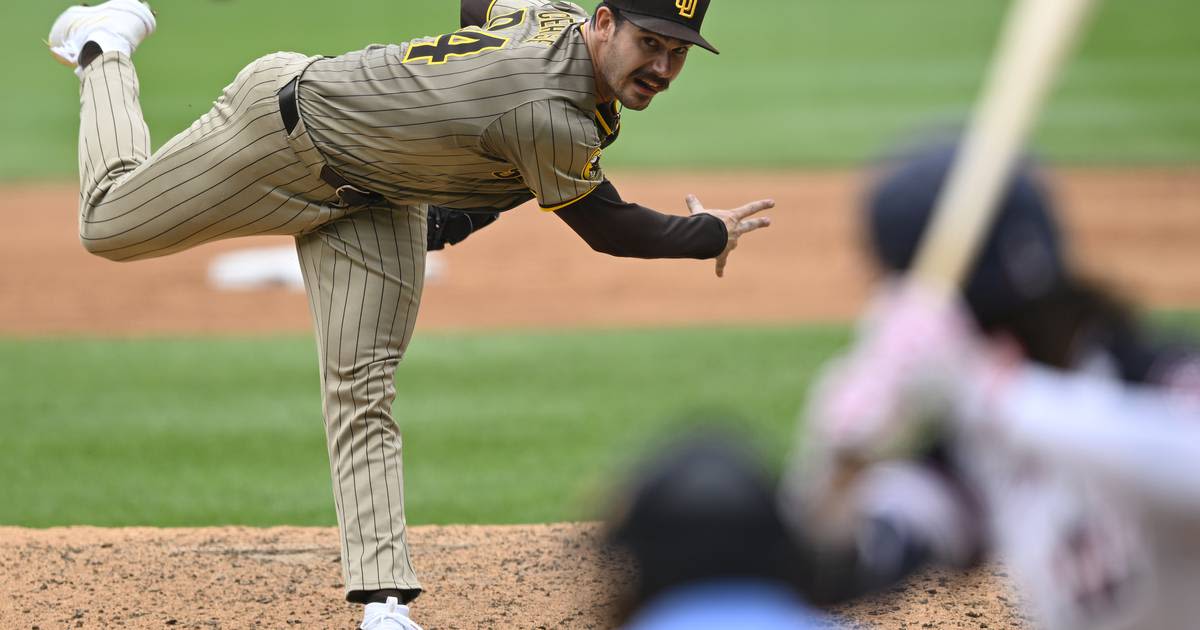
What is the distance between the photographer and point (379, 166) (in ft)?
13.4

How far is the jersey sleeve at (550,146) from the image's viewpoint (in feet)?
12.7

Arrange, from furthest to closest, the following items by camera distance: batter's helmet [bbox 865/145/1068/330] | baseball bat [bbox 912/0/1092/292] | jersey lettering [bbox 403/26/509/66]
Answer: jersey lettering [bbox 403/26/509/66] < batter's helmet [bbox 865/145/1068/330] < baseball bat [bbox 912/0/1092/292]

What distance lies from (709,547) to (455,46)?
2.63 metres

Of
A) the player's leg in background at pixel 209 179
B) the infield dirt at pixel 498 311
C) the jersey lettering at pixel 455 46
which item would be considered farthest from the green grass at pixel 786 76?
the jersey lettering at pixel 455 46

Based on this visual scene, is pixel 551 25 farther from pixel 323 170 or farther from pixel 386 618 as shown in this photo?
pixel 386 618

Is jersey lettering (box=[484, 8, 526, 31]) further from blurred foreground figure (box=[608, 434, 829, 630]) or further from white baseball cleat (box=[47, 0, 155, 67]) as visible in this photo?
blurred foreground figure (box=[608, 434, 829, 630])

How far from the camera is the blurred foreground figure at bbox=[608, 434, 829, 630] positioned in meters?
1.72

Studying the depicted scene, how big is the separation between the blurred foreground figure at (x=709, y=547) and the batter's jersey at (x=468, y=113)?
2.22 m

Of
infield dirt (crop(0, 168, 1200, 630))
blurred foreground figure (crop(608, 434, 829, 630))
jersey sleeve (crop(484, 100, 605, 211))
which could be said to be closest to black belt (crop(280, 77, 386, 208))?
jersey sleeve (crop(484, 100, 605, 211))

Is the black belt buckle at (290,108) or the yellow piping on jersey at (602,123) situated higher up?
the black belt buckle at (290,108)

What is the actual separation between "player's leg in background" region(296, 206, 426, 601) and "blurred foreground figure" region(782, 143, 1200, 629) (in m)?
2.16

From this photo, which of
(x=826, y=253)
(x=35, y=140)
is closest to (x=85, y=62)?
(x=826, y=253)

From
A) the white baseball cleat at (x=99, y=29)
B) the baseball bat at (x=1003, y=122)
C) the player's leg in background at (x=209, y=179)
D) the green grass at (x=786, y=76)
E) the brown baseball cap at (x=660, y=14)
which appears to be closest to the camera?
the baseball bat at (x=1003, y=122)

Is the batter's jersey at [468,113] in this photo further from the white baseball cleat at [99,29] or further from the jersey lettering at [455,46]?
the white baseball cleat at [99,29]
